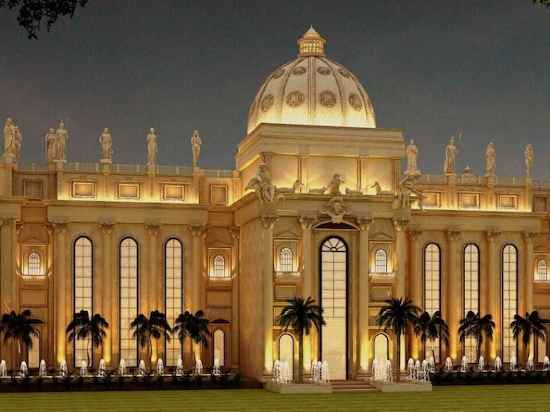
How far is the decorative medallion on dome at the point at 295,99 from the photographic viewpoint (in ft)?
214

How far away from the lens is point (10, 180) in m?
64.8

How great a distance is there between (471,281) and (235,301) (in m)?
15.3

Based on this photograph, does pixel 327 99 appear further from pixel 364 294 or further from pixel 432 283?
pixel 432 283

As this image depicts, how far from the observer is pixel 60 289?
2527 inches

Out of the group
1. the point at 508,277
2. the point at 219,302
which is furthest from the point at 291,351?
the point at 508,277

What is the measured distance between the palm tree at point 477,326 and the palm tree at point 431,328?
3.58 ft

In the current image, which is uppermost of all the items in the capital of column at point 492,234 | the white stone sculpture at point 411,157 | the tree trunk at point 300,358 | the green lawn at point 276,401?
the white stone sculpture at point 411,157

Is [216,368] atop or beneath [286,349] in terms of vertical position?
beneath

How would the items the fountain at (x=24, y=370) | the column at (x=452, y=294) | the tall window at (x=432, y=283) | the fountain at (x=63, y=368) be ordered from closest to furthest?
1. the fountain at (x=24, y=370)
2. the fountain at (x=63, y=368)
3. the column at (x=452, y=294)
4. the tall window at (x=432, y=283)

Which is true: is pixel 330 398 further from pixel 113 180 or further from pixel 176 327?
pixel 113 180

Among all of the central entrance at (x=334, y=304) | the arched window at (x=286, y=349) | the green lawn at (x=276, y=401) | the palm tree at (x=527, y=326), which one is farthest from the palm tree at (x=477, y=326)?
the arched window at (x=286, y=349)

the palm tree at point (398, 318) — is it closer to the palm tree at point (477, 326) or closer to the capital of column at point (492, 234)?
the palm tree at point (477, 326)

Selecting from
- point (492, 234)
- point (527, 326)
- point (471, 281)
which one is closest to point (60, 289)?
point (471, 281)

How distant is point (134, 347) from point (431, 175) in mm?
21452
